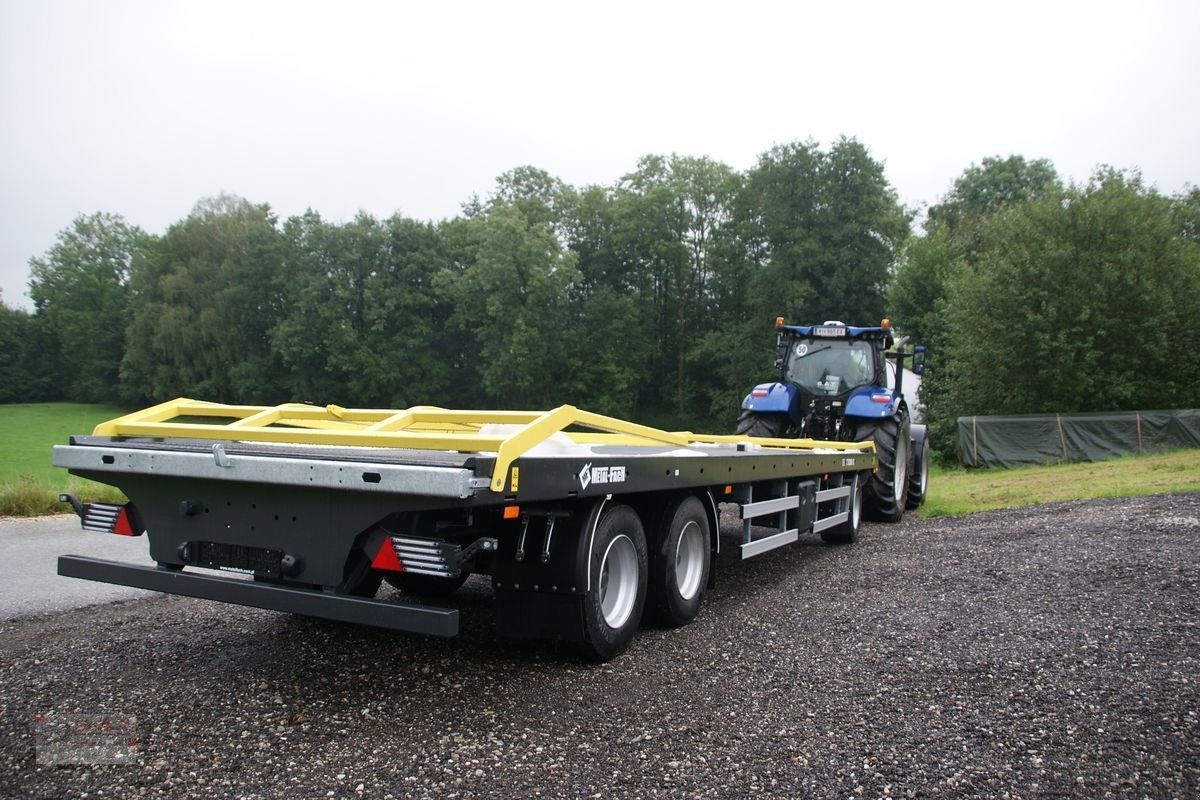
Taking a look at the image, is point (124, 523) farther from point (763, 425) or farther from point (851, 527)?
point (763, 425)

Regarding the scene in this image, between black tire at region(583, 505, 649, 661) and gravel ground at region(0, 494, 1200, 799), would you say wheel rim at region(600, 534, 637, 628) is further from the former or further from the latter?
gravel ground at region(0, 494, 1200, 799)

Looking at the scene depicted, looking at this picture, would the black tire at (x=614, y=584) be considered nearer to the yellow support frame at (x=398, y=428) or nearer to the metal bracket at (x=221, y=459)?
the yellow support frame at (x=398, y=428)

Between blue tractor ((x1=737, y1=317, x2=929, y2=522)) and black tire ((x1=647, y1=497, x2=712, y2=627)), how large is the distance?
5033mm

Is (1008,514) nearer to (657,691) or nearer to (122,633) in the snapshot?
(657,691)

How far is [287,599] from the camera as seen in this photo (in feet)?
13.1

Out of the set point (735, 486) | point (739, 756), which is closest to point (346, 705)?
point (739, 756)

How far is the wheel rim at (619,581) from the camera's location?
4.84 meters

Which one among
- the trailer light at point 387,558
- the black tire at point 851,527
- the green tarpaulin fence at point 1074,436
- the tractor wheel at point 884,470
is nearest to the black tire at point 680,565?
the trailer light at point 387,558

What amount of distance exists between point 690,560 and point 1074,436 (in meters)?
21.3

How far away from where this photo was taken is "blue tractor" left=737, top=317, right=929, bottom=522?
10453 mm

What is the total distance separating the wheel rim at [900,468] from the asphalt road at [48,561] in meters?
7.93

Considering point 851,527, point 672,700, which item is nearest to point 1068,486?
point 851,527

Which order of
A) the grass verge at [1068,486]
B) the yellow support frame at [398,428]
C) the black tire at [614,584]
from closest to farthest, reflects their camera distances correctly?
the yellow support frame at [398,428] < the black tire at [614,584] < the grass verge at [1068,486]

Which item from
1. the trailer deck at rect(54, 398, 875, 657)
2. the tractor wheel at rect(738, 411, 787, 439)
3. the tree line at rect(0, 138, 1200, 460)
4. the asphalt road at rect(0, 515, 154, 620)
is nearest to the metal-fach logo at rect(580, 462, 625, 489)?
the trailer deck at rect(54, 398, 875, 657)
